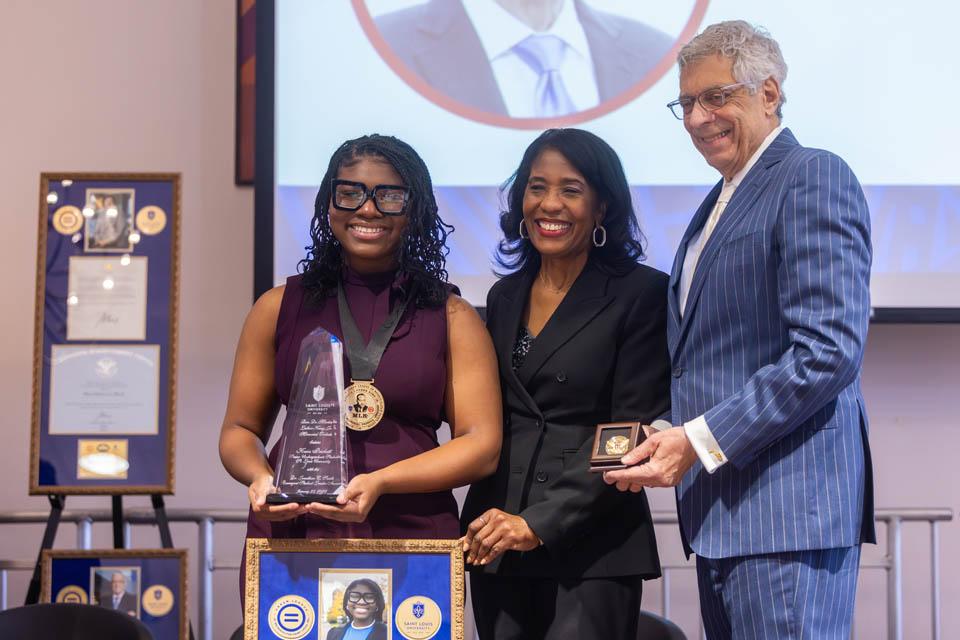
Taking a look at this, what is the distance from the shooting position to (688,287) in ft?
6.82

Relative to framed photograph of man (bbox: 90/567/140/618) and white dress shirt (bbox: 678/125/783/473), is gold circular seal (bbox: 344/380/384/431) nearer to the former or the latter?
white dress shirt (bbox: 678/125/783/473)

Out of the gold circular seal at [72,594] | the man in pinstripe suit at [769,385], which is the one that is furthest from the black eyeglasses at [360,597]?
the gold circular seal at [72,594]

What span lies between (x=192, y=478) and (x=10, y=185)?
51.1 inches

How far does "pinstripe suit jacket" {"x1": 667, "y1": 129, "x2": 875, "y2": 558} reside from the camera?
1.80 meters

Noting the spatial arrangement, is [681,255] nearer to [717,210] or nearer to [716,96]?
[717,210]

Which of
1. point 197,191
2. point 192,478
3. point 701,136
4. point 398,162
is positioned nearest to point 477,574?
point 398,162

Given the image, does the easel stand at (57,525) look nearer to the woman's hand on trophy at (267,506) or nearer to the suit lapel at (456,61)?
the woman's hand on trophy at (267,506)

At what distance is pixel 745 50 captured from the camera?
79.4 inches

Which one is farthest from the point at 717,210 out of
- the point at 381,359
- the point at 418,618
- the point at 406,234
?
the point at 418,618

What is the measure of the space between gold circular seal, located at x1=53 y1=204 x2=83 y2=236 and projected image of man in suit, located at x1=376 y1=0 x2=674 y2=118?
129cm

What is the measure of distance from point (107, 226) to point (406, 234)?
49.6 inches

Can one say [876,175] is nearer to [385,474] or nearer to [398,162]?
[398,162]

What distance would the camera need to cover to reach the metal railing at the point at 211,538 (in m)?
3.32

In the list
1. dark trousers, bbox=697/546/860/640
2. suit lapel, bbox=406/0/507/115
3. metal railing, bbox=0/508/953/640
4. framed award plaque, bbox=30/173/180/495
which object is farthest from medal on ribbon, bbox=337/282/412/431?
suit lapel, bbox=406/0/507/115
